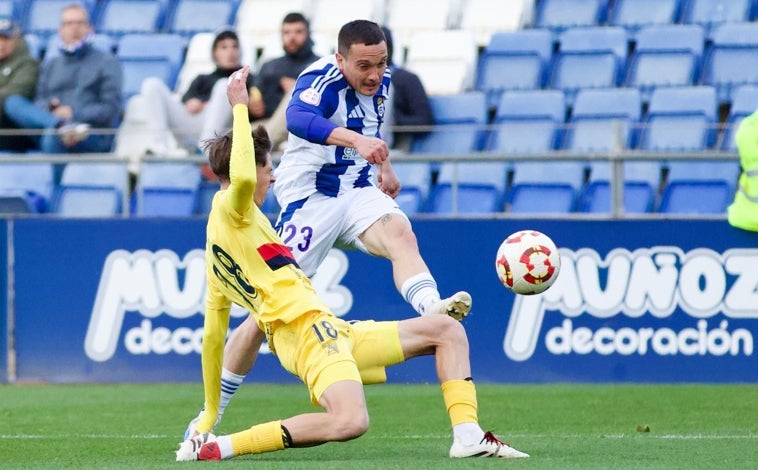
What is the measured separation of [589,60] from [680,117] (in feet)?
4.62

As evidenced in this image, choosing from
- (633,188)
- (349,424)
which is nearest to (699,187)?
(633,188)

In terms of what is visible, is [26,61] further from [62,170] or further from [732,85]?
[732,85]

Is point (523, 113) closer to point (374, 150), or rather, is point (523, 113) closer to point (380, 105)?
point (380, 105)

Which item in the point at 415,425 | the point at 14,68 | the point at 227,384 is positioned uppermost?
the point at 14,68

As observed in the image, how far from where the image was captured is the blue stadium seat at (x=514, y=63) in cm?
1379

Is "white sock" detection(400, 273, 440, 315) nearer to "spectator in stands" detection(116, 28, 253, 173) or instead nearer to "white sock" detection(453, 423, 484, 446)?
"white sock" detection(453, 423, 484, 446)

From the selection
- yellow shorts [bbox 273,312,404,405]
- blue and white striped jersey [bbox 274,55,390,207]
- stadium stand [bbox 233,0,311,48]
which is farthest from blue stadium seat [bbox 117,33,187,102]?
yellow shorts [bbox 273,312,404,405]

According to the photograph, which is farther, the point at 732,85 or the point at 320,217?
the point at 732,85

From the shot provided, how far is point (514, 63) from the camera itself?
13.9 m

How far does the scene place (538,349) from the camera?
1118 cm

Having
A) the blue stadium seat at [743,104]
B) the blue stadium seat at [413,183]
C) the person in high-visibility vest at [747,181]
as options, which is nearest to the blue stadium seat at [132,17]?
the blue stadium seat at [413,183]

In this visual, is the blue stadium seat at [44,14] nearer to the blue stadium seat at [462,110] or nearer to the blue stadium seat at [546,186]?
the blue stadium seat at [462,110]

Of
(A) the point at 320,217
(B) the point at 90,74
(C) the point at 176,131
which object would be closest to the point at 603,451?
(A) the point at 320,217

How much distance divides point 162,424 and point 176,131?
4.21 m
